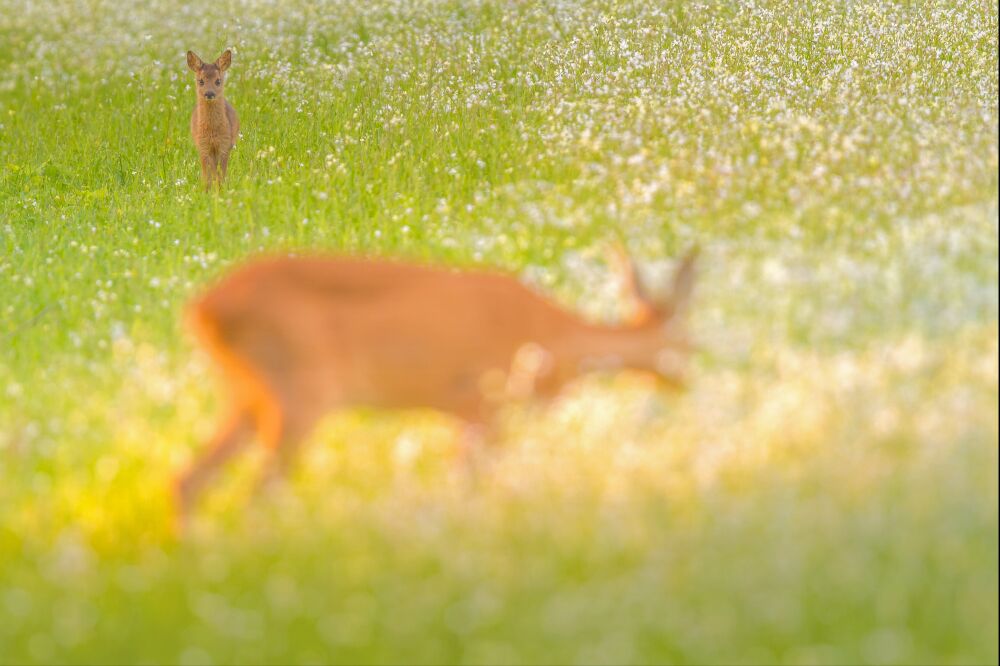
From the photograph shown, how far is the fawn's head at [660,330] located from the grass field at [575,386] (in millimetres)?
232

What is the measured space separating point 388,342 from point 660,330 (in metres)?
1.16

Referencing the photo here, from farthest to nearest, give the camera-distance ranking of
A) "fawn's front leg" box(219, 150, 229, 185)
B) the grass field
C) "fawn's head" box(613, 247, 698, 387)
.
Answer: "fawn's front leg" box(219, 150, 229, 185) → "fawn's head" box(613, 247, 698, 387) → the grass field

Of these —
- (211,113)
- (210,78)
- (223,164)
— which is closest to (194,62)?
(210,78)

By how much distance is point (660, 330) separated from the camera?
20.9 feet

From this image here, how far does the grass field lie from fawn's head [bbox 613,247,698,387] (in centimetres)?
23

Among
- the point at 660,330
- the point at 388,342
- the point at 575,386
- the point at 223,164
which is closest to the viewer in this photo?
the point at 388,342

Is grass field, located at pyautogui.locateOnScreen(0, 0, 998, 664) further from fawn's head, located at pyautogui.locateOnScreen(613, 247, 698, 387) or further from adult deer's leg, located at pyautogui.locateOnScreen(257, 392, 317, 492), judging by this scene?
fawn's head, located at pyautogui.locateOnScreen(613, 247, 698, 387)

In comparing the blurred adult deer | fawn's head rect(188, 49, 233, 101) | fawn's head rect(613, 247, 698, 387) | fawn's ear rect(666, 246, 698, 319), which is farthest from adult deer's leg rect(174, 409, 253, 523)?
fawn's head rect(188, 49, 233, 101)

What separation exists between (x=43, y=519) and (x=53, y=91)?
12457 mm

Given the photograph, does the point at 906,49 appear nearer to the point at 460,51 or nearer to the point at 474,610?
the point at 460,51

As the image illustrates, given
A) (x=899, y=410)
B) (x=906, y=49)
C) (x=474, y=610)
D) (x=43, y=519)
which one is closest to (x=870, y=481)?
(x=899, y=410)

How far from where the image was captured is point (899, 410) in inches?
281

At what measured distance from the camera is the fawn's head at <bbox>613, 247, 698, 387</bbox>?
20.8ft

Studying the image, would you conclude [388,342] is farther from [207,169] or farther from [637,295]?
[207,169]
